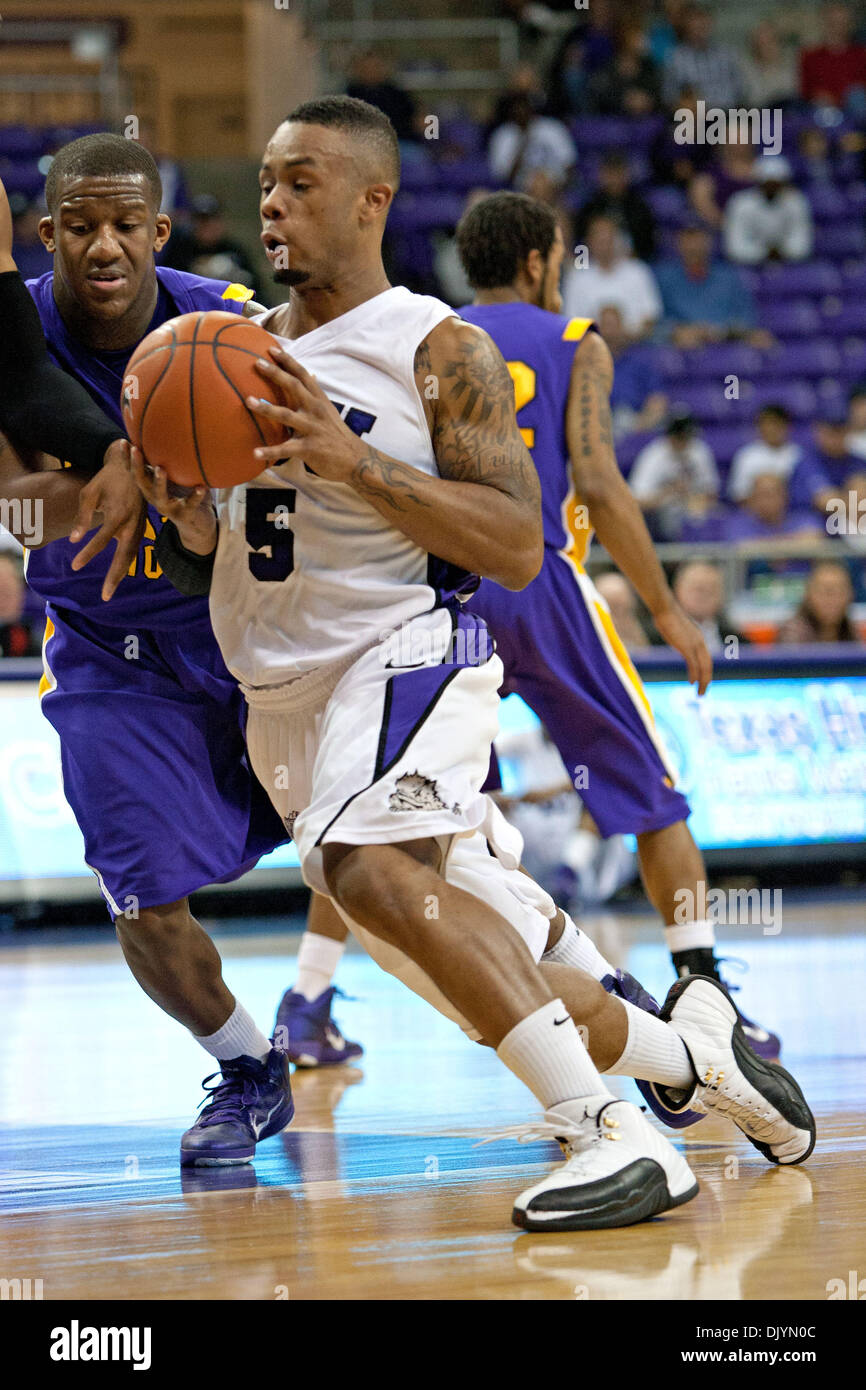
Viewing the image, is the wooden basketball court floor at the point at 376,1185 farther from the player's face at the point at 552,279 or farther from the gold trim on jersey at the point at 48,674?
the player's face at the point at 552,279

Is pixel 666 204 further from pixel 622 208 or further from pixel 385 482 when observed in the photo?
pixel 385 482

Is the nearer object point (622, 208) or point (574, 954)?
point (574, 954)

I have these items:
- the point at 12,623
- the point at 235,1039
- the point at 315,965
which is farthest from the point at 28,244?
the point at 235,1039

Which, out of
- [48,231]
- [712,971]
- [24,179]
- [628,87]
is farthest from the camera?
[628,87]

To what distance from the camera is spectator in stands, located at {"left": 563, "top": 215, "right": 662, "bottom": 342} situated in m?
12.5

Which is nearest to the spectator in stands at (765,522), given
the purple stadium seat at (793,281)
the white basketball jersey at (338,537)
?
the purple stadium seat at (793,281)

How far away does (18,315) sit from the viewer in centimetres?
326

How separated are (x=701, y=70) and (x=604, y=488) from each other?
11190mm

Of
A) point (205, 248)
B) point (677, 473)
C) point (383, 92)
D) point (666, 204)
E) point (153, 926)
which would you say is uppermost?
point (383, 92)

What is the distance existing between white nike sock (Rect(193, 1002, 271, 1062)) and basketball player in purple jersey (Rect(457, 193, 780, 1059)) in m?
1.17

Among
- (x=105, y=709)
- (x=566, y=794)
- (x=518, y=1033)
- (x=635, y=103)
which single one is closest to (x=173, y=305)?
(x=105, y=709)

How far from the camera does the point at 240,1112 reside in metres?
3.66

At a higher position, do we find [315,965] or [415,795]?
[415,795]

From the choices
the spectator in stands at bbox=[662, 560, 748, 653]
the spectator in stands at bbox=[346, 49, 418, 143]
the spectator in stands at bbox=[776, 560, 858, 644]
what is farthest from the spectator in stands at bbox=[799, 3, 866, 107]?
the spectator in stands at bbox=[662, 560, 748, 653]
